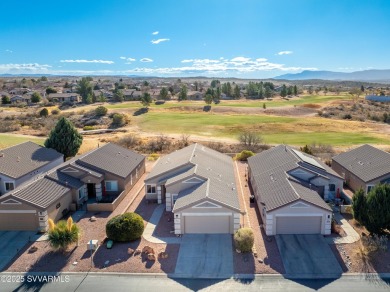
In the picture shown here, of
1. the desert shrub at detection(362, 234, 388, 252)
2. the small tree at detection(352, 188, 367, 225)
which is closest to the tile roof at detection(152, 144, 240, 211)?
the small tree at detection(352, 188, 367, 225)

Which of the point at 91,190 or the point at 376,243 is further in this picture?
the point at 91,190

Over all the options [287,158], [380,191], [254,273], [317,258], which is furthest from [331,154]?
[254,273]

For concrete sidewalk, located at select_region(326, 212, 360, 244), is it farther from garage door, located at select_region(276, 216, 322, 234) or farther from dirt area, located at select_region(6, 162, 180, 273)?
dirt area, located at select_region(6, 162, 180, 273)

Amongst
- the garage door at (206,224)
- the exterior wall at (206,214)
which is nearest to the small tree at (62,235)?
the exterior wall at (206,214)

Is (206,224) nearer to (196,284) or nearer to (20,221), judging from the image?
(196,284)

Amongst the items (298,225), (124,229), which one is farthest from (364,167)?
(124,229)

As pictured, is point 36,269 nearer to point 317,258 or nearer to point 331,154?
point 317,258

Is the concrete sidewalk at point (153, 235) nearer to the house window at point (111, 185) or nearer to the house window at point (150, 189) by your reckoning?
the house window at point (150, 189)
